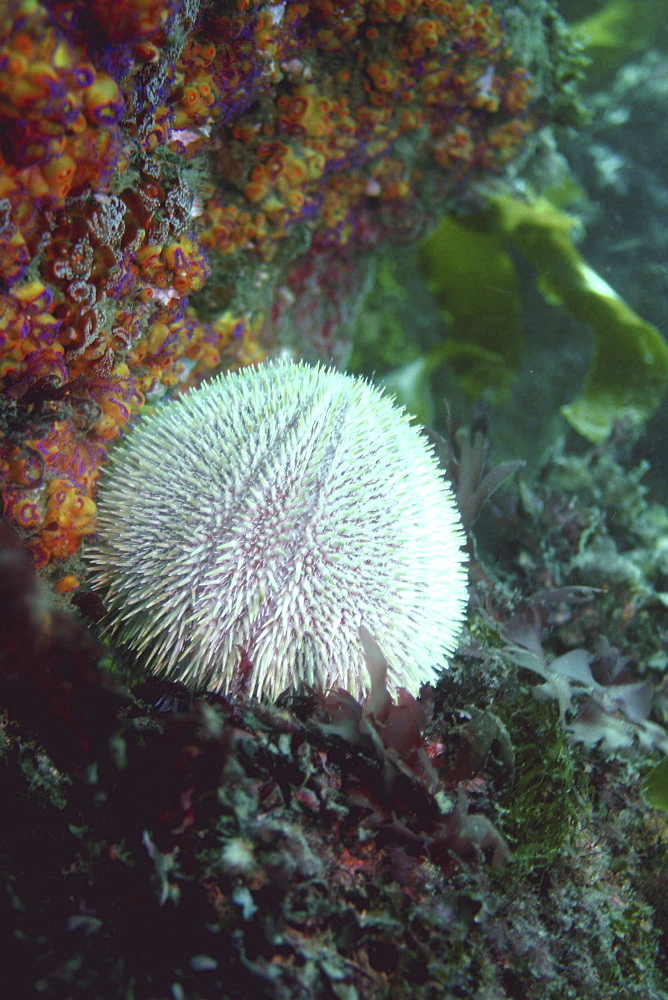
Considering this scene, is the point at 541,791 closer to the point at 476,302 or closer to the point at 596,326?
the point at 596,326

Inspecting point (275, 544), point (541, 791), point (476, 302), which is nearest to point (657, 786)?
point (541, 791)

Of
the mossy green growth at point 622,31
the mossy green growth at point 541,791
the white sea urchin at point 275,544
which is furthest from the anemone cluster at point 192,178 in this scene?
the mossy green growth at point 541,791

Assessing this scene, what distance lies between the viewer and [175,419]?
2344 mm

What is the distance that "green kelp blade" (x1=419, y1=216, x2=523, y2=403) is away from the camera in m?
4.56

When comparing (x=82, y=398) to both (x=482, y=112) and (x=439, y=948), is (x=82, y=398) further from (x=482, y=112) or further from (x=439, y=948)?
(x=482, y=112)

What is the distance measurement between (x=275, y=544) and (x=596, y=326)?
3573mm

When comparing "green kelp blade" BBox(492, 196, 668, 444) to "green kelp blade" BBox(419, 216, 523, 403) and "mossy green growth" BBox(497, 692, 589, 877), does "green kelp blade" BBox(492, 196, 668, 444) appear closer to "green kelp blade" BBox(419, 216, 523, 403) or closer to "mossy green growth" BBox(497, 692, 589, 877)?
"green kelp blade" BBox(419, 216, 523, 403)

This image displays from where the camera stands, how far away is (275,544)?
6.57ft

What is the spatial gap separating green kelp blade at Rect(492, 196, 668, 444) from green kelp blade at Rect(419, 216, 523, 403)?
23cm

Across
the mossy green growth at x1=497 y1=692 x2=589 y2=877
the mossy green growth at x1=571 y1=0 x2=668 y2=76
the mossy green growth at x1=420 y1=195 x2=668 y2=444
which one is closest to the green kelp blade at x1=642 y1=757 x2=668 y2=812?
the mossy green growth at x1=497 y1=692 x2=589 y2=877

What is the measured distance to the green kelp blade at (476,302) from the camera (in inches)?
180

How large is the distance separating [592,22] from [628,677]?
529 centimetres

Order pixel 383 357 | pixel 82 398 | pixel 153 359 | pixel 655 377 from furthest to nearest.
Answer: pixel 383 357 < pixel 655 377 < pixel 153 359 < pixel 82 398

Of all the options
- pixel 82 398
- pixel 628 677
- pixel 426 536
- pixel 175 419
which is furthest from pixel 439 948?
pixel 82 398
